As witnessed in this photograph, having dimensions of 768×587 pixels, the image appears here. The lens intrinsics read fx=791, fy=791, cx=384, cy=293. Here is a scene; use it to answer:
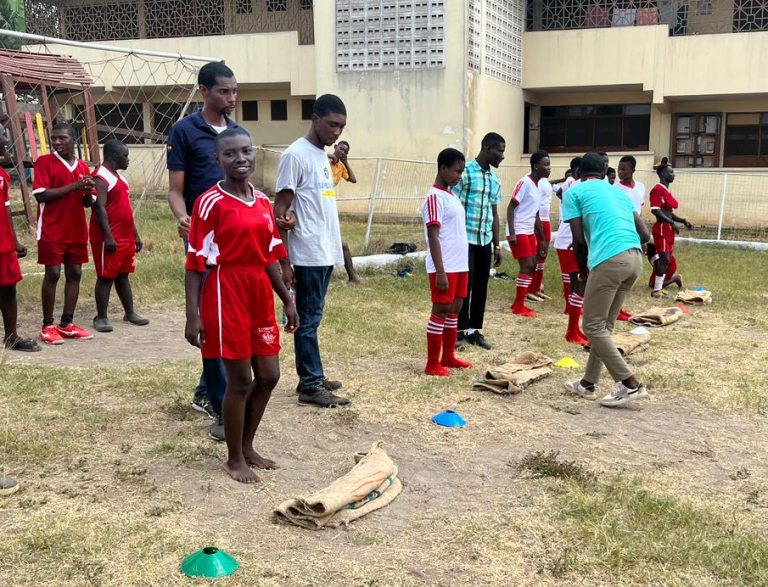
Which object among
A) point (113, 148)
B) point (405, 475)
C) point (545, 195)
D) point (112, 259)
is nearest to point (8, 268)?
point (112, 259)

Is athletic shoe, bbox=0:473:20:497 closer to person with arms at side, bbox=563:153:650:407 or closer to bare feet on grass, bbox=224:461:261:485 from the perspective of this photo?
bare feet on grass, bbox=224:461:261:485

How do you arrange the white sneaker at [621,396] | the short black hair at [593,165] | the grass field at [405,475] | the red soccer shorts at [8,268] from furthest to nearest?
the red soccer shorts at [8,268] → the short black hair at [593,165] → the white sneaker at [621,396] → the grass field at [405,475]

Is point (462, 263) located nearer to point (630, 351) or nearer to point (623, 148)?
point (630, 351)

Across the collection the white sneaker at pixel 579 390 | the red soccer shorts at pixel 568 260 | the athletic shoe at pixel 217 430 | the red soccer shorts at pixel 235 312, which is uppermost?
the red soccer shorts at pixel 235 312

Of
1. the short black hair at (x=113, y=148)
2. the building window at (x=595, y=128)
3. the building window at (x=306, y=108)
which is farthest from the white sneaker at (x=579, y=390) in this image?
the building window at (x=306, y=108)

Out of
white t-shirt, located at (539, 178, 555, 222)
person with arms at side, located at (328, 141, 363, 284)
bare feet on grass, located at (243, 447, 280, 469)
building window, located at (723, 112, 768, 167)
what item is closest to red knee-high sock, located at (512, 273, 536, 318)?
white t-shirt, located at (539, 178, 555, 222)

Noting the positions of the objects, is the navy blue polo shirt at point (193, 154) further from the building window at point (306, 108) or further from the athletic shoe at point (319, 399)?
the building window at point (306, 108)

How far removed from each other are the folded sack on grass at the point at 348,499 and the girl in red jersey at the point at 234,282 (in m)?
0.47

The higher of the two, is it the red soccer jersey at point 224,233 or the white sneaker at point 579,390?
the red soccer jersey at point 224,233

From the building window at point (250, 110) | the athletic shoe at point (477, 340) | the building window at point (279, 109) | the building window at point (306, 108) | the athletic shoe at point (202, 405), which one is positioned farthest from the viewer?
the building window at point (250, 110)

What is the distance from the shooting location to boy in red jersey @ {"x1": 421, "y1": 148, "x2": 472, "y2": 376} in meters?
5.81

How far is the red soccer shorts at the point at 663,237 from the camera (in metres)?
10.1

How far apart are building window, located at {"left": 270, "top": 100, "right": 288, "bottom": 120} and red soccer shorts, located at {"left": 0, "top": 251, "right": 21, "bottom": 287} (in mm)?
17255

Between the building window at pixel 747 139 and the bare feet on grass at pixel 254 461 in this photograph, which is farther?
the building window at pixel 747 139
